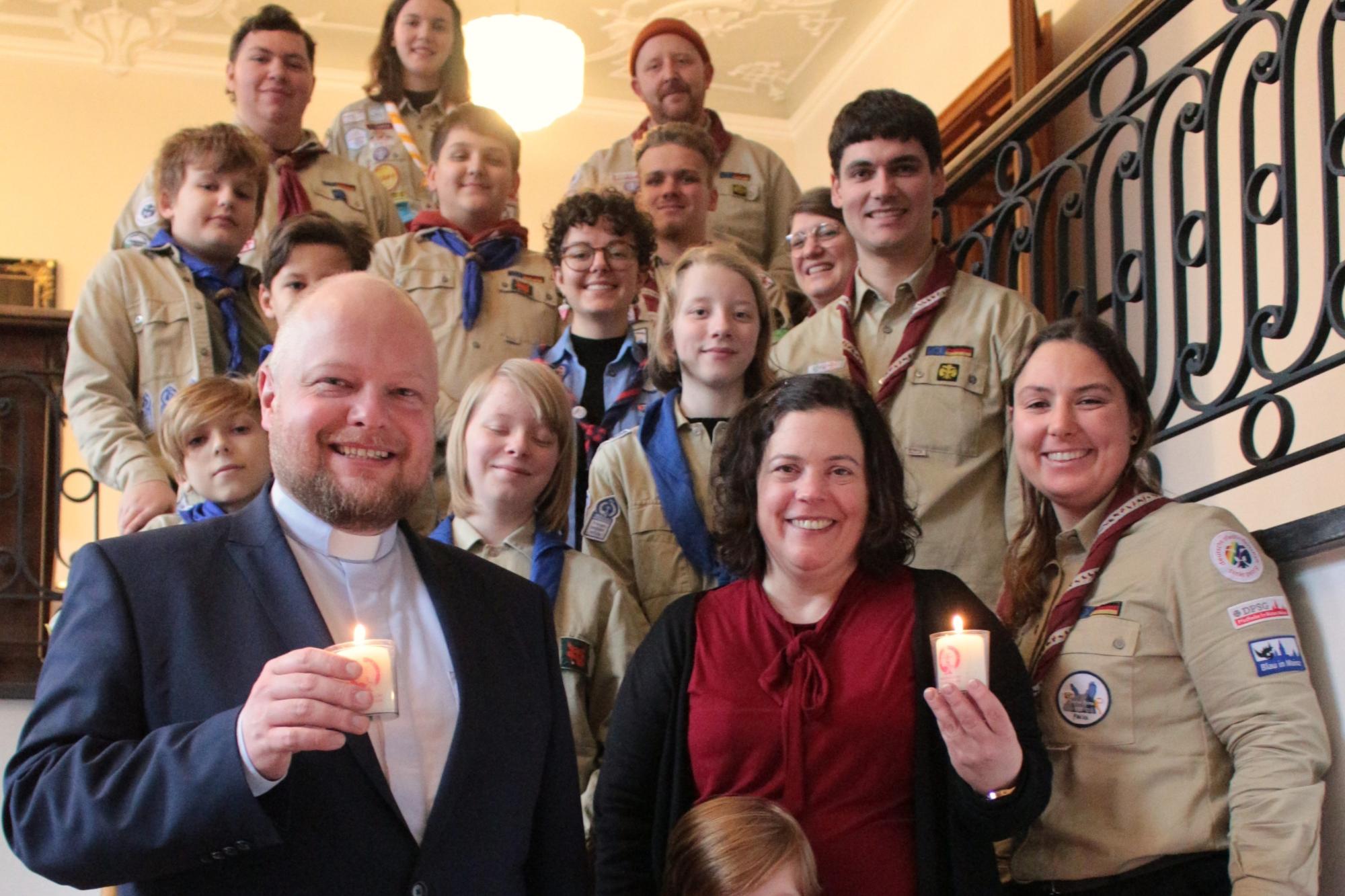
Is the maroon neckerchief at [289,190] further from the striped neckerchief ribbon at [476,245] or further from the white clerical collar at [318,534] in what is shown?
the white clerical collar at [318,534]

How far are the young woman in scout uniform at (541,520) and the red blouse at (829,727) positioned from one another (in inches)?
17.9

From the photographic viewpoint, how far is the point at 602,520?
8.83 feet

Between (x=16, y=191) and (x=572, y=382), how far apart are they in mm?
5586

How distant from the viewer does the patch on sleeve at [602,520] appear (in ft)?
8.77

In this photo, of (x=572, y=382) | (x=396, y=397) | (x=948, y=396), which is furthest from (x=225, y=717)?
(x=572, y=382)

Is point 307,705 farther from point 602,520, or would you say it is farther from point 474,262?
point 474,262

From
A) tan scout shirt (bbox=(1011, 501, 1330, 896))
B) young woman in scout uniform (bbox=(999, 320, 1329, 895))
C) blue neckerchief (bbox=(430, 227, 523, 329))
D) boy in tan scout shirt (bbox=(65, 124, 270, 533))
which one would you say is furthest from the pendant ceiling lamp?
tan scout shirt (bbox=(1011, 501, 1330, 896))

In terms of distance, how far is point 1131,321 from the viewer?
484cm

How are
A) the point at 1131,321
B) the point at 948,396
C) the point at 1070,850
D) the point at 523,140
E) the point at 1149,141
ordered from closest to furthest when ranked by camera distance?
the point at 1070,850, the point at 948,396, the point at 1149,141, the point at 1131,321, the point at 523,140

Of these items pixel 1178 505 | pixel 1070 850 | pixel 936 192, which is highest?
pixel 936 192

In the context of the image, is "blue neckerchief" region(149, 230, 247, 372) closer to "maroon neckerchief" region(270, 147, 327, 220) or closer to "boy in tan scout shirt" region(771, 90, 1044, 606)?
"maroon neckerchief" region(270, 147, 327, 220)

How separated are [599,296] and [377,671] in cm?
219

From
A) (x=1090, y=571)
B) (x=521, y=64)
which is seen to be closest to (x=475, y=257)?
(x=1090, y=571)

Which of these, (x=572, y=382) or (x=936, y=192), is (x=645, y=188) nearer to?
(x=572, y=382)
